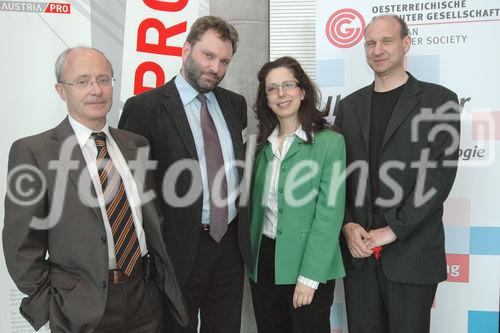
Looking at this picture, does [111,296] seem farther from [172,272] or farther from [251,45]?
[251,45]

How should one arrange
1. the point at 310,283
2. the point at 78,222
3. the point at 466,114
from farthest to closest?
the point at 466,114 < the point at 310,283 < the point at 78,222

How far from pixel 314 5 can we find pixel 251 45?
1.76 feet

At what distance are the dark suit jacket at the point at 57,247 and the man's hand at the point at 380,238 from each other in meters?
1.34

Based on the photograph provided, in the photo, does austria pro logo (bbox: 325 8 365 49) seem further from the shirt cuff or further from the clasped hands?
the shirt cuff

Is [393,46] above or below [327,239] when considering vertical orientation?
above

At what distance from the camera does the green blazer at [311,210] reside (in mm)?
2188

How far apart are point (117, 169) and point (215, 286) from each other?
36.3 inches

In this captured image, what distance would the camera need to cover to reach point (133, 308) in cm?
189

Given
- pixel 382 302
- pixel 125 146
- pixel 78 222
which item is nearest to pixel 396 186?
pixel 382 302

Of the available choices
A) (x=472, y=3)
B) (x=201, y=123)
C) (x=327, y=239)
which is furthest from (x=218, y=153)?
(x=472, y=3)

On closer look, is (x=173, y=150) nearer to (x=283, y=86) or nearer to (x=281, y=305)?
(x=283, y=86)

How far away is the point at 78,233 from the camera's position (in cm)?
177

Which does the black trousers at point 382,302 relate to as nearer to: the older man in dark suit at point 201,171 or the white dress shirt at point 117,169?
the older man in dark suit at point 201,171

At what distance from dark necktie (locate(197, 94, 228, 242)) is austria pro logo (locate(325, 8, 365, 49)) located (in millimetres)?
1224
